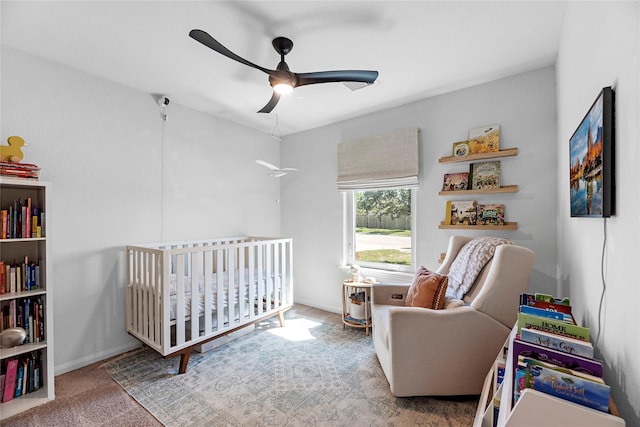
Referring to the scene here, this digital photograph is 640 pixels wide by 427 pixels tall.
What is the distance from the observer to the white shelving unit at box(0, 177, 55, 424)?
1783 mm

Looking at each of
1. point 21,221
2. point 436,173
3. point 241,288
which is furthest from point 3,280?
point 436,173

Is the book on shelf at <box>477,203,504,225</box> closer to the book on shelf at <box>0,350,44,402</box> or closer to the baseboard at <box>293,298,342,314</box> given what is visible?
the baseboard at <box>293,298,342,314</box>

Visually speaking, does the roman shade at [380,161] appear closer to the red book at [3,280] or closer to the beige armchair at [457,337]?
the beige armchair at [457,337]

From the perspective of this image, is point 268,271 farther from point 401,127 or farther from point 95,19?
point 95,19

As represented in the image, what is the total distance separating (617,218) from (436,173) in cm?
197

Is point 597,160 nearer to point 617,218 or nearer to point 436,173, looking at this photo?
point 617,218

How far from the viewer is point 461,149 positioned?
269 centimetres

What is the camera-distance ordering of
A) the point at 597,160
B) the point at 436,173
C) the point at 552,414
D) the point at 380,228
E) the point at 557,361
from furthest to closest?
the point at 380,228, the point at 436,173, the point at 597,160, the point at 557,361, the point at 552,414

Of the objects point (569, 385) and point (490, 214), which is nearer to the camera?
point (569, 385)

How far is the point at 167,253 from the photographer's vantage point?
211cm

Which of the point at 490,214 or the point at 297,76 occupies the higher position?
the point at 297,76

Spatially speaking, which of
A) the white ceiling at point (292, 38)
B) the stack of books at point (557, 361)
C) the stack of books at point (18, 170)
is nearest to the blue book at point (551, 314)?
the stack of books at point (557, 361)

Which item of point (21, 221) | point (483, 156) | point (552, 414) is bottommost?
point (552, 414)

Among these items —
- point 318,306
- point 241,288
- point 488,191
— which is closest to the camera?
point 488,191
